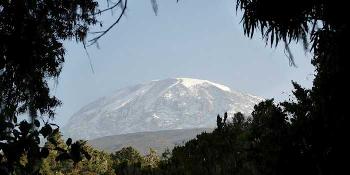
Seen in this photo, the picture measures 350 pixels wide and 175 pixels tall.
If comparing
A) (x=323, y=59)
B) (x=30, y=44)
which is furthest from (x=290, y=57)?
(x=30, y=44)

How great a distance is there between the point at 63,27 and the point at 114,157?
6147cm

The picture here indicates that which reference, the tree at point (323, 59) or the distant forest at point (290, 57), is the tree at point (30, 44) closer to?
the distant forest at point (290, 57)

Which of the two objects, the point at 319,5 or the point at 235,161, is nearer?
the point at 319,5

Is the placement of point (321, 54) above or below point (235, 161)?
above

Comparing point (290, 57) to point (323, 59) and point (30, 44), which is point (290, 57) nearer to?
point (323, 59)

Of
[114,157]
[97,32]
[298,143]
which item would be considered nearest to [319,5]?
[298,143]

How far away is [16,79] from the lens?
489 cm

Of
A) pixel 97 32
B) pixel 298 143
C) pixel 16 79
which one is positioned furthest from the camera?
pixel 298 143

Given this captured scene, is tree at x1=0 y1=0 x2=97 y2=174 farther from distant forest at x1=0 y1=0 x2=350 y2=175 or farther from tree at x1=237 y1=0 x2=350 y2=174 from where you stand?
tree at x1=237 y1=0 x2=350 y2=174

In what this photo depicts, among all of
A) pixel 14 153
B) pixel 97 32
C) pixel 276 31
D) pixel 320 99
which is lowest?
pixel 14 153

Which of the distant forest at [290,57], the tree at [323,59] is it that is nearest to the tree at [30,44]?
the distant forest at [290,57]

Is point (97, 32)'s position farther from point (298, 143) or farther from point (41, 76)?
point (298, 143)

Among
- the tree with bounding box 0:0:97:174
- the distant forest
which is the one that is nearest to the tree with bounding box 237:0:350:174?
the distant forest

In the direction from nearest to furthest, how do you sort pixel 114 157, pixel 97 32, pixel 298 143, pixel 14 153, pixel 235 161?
pixel 14 153
pixel 97 32
pixel 298 143
pixel 235 161
pixel 114 157
